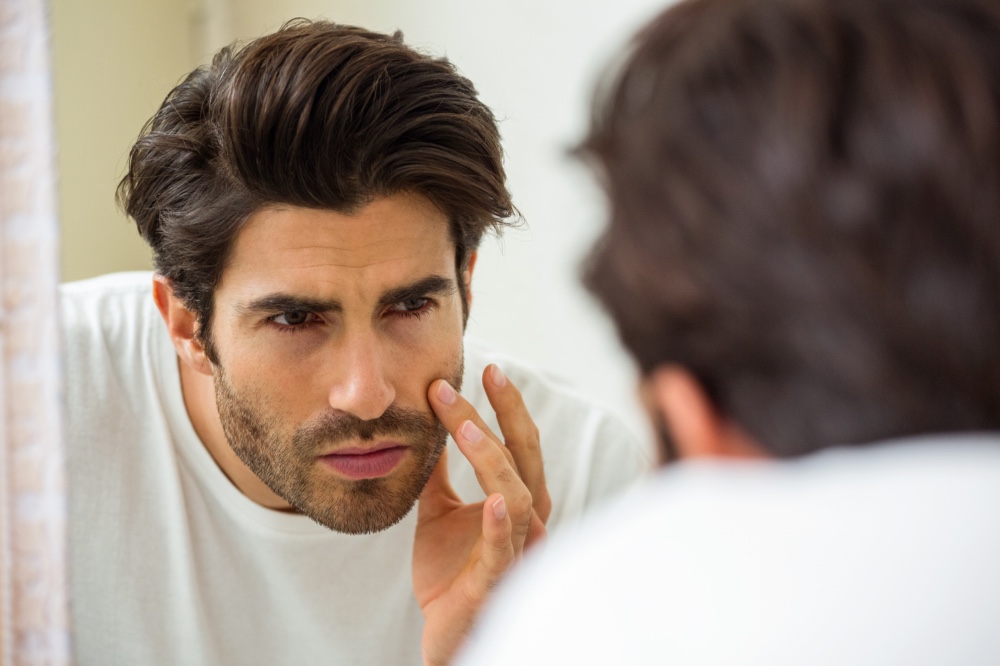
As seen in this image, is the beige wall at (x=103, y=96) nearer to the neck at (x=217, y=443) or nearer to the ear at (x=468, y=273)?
the neck at (x=217, y=443)

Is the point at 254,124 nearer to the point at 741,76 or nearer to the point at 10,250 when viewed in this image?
the point at 10,250

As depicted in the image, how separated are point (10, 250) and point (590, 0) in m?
0.79

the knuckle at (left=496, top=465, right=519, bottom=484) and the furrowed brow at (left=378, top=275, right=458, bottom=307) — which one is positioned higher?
the furrowed brow at (left=378, top=275, right=458, bottom=307)

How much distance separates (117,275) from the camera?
876 mm

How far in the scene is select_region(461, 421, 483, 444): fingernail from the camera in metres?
0.89

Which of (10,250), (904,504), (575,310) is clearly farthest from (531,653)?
(575,310)

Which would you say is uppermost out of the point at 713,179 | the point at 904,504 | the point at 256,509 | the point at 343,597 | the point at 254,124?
the point at 254,124

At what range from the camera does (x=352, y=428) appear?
869mm

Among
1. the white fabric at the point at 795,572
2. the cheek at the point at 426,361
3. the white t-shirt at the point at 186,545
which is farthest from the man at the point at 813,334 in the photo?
the white t-shirt at the point at 186,545

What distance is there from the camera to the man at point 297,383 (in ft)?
2.80

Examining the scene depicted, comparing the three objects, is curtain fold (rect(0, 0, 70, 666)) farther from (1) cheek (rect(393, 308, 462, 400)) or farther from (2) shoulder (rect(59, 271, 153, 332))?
(1) cheek (rect(393, 308, 462, 400))

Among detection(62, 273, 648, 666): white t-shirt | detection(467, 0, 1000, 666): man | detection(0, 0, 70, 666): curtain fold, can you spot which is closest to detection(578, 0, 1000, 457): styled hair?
detection(467, 0, 1000, 666): man

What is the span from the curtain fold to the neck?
354 mm

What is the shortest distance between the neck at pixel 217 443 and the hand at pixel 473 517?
0.17 meters
